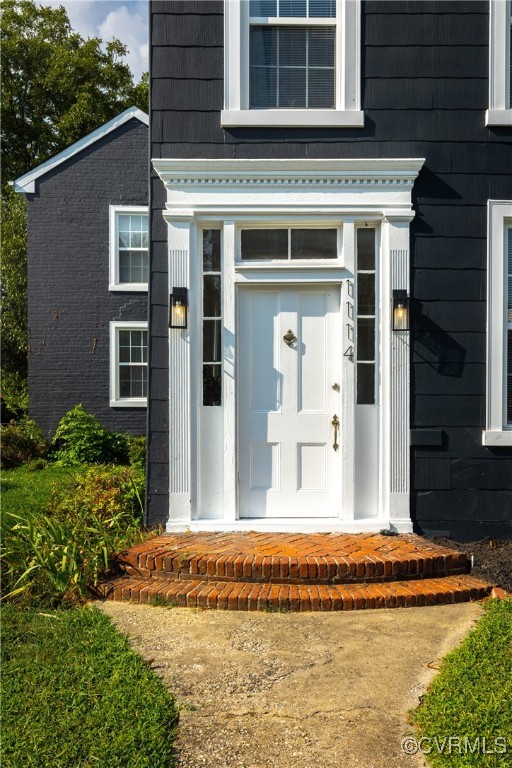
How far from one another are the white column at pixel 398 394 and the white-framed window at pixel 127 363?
7.52 metres

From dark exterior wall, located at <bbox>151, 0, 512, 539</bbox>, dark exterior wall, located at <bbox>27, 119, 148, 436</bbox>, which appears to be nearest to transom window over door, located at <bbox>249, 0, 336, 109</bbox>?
dark exterior wall, located at <bbox>151, 0, 512, 539</bbox>

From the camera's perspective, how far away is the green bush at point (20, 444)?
1097cm

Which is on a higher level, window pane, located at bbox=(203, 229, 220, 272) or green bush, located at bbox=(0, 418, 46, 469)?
window pane, located at bbox=(203, 229, 220, 272)

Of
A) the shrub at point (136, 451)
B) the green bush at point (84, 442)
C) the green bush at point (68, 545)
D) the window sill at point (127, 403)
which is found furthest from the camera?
the window sill at point (127, 403)

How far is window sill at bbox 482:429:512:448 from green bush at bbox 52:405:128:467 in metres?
7.66

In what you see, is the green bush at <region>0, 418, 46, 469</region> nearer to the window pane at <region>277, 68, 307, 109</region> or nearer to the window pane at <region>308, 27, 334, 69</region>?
the window pane at <region>277, 68, 307, 109</region>

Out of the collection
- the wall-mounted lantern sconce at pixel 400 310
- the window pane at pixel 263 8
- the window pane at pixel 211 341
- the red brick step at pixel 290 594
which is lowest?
the red brick step at pixel 290 594

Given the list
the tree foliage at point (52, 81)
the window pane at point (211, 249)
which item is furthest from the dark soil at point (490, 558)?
the tree foliage at point (52, 81)

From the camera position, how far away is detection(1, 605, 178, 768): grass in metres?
2.46

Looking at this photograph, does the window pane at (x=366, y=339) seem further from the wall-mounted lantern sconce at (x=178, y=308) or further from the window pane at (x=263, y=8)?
the window pane at (x=263, y=8)

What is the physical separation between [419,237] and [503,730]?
374 cm

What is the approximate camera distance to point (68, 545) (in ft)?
14.8

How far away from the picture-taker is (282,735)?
2.67 metres

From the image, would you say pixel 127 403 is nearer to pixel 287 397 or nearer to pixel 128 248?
pixel 128 248
